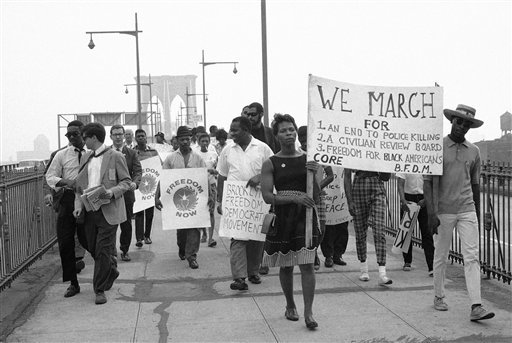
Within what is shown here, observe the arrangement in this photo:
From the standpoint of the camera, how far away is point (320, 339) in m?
5.52

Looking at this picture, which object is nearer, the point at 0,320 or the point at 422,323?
the point at 422,323

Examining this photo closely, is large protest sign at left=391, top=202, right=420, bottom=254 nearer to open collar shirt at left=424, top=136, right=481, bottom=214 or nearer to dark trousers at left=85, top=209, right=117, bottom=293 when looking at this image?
open collar shirt at left=424, top=136, right=481, bottom=214

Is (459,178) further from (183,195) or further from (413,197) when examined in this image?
(183,195)

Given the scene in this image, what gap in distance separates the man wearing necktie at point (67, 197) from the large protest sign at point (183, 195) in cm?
174

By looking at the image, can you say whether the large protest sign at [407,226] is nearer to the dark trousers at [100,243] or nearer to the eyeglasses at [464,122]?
the eyeglasses at [464,122]

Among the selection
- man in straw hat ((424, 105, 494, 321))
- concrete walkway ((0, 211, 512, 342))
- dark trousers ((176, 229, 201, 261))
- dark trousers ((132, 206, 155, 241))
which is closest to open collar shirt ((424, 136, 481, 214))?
man in straw hat ((424, 105, 494, 321))

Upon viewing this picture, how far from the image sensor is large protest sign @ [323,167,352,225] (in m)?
8.86

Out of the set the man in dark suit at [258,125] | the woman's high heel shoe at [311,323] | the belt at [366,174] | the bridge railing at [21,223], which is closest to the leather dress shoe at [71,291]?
the bridge railing at [21,223]

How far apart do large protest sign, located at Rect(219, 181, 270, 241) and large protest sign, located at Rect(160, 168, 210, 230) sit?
177 centimetres

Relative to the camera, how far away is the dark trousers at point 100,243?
7.14m

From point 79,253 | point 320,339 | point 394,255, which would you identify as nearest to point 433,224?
point 320,339

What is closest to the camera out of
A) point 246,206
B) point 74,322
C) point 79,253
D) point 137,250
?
point 74,322

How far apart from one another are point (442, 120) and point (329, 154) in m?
1.29

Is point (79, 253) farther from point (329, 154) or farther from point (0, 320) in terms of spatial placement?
point (329, 154)
